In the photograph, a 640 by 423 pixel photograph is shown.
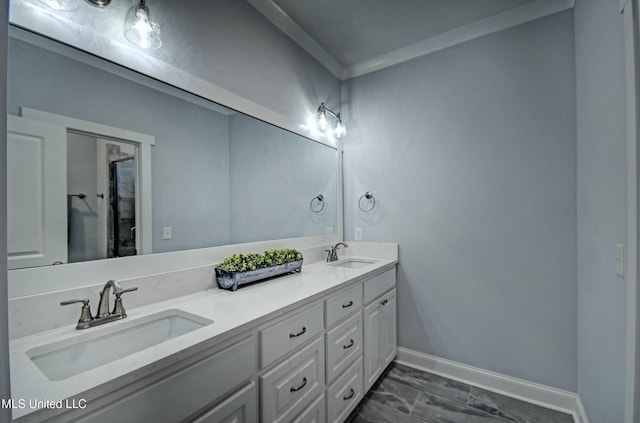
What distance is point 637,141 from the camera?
0.92 m

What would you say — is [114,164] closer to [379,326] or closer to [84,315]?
[84,315]

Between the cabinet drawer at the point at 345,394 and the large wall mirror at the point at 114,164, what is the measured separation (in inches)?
39.0

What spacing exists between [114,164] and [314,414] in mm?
1458

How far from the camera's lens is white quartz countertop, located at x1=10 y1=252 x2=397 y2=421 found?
645mm

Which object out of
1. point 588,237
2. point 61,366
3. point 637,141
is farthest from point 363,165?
point 61,366

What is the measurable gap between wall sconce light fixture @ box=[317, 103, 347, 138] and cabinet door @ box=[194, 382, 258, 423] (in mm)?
1936

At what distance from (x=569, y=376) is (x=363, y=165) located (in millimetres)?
2071

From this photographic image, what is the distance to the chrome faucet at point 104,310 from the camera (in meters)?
0.98

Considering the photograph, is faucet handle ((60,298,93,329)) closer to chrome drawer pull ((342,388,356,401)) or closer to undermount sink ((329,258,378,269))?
chrome drawer pull ((342,388,356,401))

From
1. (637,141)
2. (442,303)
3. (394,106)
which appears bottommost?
(442,303)

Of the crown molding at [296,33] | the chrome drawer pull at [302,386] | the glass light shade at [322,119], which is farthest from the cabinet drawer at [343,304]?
the crown molding at [296,33]

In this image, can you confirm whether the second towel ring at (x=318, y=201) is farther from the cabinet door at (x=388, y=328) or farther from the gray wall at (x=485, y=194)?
the cabinet door at (x=388, y=328)

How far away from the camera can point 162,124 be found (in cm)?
134

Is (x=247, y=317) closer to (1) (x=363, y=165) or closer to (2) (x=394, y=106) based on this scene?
(1) (x=363, y=165)
